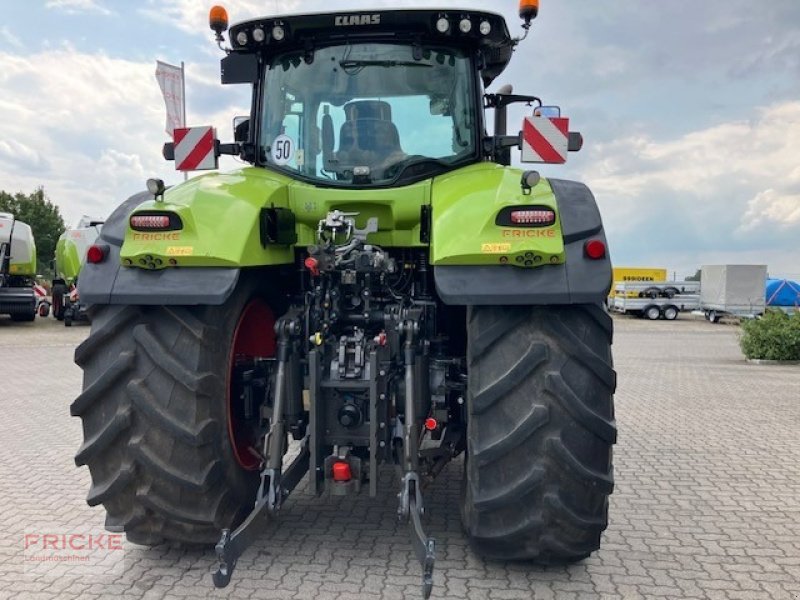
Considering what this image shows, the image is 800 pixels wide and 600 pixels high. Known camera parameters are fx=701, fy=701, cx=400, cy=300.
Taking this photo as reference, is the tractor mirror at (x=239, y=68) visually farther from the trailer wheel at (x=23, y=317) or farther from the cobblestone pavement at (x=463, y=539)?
the trailer wheel at (x=23, y=317)

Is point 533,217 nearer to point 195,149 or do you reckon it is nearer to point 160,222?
point 160,222

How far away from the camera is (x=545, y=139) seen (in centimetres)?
396

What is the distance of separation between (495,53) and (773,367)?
12.1 meters

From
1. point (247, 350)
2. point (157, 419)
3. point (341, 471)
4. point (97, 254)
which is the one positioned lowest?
point (341, 471)

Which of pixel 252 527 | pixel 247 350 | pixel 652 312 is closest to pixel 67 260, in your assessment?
pixel 247 350

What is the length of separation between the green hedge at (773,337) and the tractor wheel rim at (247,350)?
44.5ft

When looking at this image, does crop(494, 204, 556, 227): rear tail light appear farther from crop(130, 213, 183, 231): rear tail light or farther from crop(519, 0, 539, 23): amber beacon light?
crop(519, 0, 539, 23): amber beacon light

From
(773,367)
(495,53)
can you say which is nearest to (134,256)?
(495,53)

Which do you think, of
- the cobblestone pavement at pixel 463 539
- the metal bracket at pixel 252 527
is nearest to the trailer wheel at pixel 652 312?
the cobblestone pavement at pixel 463 539

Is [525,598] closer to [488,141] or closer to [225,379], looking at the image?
[225,379]

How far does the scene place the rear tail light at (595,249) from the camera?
3127 millimetres

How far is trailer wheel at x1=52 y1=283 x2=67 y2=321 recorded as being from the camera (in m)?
21.8

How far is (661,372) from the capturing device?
12.6 metres

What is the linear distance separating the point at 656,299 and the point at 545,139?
28227 mm
